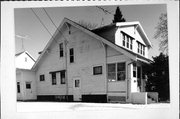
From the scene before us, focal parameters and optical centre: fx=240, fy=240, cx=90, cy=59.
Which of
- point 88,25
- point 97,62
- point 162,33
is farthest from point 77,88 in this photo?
point 162,33

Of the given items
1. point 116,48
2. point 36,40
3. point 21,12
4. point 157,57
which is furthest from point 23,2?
point 157,57

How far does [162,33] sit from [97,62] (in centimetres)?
144

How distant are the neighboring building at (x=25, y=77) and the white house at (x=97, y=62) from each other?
0.11 meters

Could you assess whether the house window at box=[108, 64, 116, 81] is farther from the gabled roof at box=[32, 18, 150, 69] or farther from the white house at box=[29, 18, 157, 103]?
the gabled roof at box=[32, 18, 150, 69]

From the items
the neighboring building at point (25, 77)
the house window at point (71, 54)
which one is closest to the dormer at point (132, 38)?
the house window at point (71, 54)

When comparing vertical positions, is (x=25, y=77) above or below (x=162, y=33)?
below

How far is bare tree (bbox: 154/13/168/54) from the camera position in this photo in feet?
15.9

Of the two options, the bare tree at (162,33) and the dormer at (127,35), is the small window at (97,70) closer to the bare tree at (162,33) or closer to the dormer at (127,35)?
the dormer at (127,35)

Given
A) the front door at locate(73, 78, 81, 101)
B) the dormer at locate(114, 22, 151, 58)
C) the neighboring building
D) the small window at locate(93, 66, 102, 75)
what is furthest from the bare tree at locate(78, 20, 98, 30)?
the neighboring building

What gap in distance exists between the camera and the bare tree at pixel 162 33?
486 cm

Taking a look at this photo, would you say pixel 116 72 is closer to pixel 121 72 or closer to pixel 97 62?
pixel 121 72

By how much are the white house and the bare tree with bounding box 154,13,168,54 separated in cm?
24

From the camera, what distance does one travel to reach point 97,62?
16.2 feet

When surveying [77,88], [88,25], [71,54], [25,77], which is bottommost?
[77,88]
